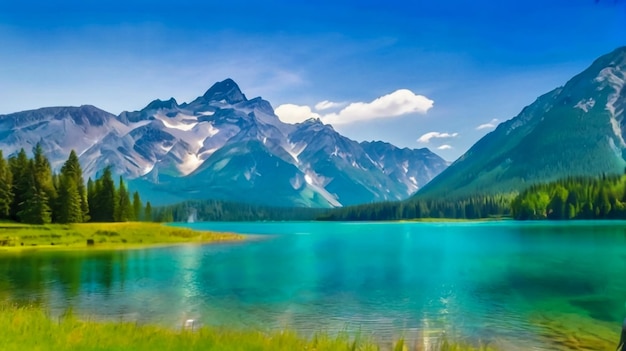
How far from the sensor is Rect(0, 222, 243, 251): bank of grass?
87.4 meters

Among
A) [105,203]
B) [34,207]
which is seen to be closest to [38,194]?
[34,207]

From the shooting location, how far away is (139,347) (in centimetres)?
1920

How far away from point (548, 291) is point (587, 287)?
4611 millimetres

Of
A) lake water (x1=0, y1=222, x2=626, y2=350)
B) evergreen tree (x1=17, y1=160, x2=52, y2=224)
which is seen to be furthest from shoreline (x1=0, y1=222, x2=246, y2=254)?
lake water (x1=0, y1=222, x2=626, y2=350)

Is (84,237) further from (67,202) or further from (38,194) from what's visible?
(38,194)

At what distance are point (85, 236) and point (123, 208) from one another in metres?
35.7

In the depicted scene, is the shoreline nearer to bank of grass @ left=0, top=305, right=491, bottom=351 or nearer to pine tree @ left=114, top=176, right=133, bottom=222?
pine tree @ left=114, top=176, right=133, bottom=222

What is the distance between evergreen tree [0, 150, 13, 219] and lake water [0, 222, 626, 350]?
3219cm

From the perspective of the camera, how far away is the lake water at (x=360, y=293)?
29.0 meters

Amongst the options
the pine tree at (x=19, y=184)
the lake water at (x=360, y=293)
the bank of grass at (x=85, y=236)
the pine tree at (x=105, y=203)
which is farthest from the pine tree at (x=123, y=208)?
the lake water at (x=360, y=293)

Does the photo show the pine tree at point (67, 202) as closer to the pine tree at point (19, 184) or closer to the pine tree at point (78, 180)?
the pine tree at point (19, 184)

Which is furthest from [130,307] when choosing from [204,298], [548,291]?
[548,291]

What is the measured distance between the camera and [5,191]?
98.2 m

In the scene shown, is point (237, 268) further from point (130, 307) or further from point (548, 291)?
point (548, 291)
